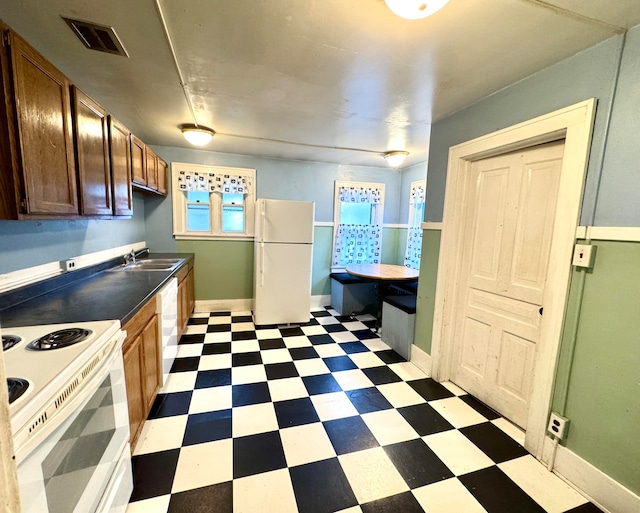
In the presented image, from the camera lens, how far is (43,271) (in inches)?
73.4

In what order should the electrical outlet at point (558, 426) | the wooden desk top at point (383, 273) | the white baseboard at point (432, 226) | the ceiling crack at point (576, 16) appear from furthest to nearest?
1. the wooden desk top at point (383, 273)
2. the white baseboard at point (432, 226)
3. the electrical outlet at point (558, 426)
4. the ceiling crack at point (576, 16)

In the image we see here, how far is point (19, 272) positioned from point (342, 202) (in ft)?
12.4

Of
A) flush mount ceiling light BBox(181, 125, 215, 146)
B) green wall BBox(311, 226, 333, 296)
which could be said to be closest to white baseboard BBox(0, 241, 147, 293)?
flush mount ceiling light BBox(181, 125, 215, 146)

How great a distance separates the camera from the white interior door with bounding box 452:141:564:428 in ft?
6.06

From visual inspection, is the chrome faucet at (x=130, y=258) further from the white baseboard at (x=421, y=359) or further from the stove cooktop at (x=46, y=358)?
the white baseboard at (x=421, y=359)

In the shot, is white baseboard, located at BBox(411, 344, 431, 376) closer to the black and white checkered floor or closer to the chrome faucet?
the black and white checkered floor

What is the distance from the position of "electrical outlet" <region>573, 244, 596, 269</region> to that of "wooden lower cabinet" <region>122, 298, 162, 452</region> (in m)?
2.44

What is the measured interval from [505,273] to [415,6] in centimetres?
177

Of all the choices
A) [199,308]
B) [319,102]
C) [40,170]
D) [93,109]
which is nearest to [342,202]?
[319,102]

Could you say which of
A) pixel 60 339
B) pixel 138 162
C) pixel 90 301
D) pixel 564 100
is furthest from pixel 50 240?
pixel 564 100

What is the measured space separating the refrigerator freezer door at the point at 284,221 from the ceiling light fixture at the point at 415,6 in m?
2.49

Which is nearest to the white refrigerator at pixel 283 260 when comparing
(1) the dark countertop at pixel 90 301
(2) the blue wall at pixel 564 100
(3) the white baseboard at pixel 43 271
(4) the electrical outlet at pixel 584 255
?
(1) the dark countertop at pixel 90 301

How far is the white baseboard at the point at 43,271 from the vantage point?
159 cm

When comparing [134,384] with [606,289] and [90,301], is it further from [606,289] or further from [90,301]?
[606,289]
